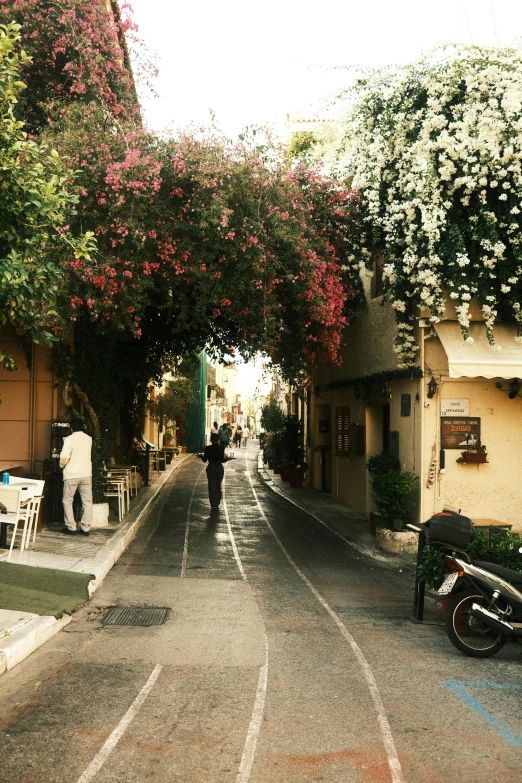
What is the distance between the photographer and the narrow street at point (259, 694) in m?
4.60

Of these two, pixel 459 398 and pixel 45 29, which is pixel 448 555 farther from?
pixel 45 29

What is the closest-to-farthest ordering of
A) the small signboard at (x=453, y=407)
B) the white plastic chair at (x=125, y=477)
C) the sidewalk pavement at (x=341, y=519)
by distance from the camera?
the sidewalk pavement at (x=341, y=519) → the small signboard at (x=453, y=407) → the white plastic chair at (x=125, y=477)

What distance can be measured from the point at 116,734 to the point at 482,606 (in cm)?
373

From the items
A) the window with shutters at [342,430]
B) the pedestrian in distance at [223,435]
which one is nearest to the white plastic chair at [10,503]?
the pedestrian in distance at [223,435]

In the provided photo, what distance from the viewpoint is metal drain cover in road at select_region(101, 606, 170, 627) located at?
826cm

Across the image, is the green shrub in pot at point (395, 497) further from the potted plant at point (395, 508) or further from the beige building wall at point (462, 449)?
the beige building wall at point (462, 449)

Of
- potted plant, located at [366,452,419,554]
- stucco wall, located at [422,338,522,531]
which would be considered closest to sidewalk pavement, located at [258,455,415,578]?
potted plant, located at [366,452,419,554]

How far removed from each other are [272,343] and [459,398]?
347cm

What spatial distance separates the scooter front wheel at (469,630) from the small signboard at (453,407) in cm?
697

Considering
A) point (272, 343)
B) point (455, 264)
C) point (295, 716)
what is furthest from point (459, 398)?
point (295, 716)

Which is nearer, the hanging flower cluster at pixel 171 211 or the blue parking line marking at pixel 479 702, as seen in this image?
the blue parking line marking at pixel 479 702

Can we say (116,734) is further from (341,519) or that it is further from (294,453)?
(294,453)

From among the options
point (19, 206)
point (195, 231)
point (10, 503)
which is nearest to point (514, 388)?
point (195, 231)

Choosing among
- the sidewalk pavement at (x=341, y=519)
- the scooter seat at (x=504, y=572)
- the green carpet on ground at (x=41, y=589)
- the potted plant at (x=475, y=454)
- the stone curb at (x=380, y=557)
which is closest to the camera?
the scooter seat at (x=504, y=572)
